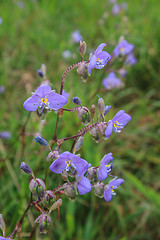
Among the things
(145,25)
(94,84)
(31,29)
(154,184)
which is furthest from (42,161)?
(145,25)

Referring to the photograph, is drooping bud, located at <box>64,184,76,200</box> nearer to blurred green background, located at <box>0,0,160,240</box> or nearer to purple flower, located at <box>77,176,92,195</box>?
purple flower, located at <box>77,176,92,195</box>

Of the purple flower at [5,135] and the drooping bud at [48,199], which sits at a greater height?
the purple flower at [5,135]

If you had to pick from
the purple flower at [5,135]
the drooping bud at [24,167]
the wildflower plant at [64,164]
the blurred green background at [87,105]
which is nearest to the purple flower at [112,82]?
the blurred green background at [87,105]

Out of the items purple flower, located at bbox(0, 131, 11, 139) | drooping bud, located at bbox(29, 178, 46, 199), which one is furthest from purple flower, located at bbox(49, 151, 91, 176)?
purple flower, located at bbox(0, 131, 11, 139)

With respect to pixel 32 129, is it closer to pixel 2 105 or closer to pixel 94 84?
pixel 2 105

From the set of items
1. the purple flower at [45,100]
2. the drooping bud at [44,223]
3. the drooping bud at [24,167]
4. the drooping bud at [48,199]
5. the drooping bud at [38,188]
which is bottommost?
the drooping bud at [44,223]

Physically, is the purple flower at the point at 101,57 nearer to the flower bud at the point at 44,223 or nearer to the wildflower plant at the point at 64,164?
the wildflower plant at the point at 64,164

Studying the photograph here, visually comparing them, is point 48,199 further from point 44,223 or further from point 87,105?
point 87,105
